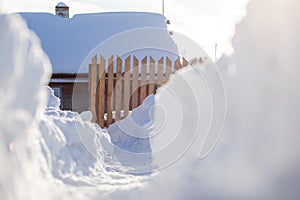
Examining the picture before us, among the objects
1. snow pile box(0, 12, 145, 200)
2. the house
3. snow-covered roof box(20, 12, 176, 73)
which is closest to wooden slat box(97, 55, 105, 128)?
the house

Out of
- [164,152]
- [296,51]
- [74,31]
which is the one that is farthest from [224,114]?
[74,31]

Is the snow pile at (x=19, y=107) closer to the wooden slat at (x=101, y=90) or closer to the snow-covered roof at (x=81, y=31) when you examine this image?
the wooden slat at (x=101, y=90)

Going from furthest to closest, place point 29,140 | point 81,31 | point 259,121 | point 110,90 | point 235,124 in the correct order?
point 81,31
point 110,90
point 29,140
point 235,124
point 259,121

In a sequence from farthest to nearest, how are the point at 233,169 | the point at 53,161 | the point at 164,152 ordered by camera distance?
the point at 164,152
the point at 53,161
the point at 233,169

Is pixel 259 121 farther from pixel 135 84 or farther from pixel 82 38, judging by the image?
pixel 82 38

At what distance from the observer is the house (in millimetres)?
14886

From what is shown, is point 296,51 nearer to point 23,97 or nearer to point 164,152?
point 23,97

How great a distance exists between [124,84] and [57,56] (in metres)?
6.93

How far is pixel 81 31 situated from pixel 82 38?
0.54 m

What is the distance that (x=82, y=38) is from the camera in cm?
1708

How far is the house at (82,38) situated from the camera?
14.9 m

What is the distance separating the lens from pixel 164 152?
3.19 metres

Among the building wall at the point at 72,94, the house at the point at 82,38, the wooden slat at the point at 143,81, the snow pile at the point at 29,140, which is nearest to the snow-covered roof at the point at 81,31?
the house at the point at 82,38

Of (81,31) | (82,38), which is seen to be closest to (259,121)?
(82,38)
